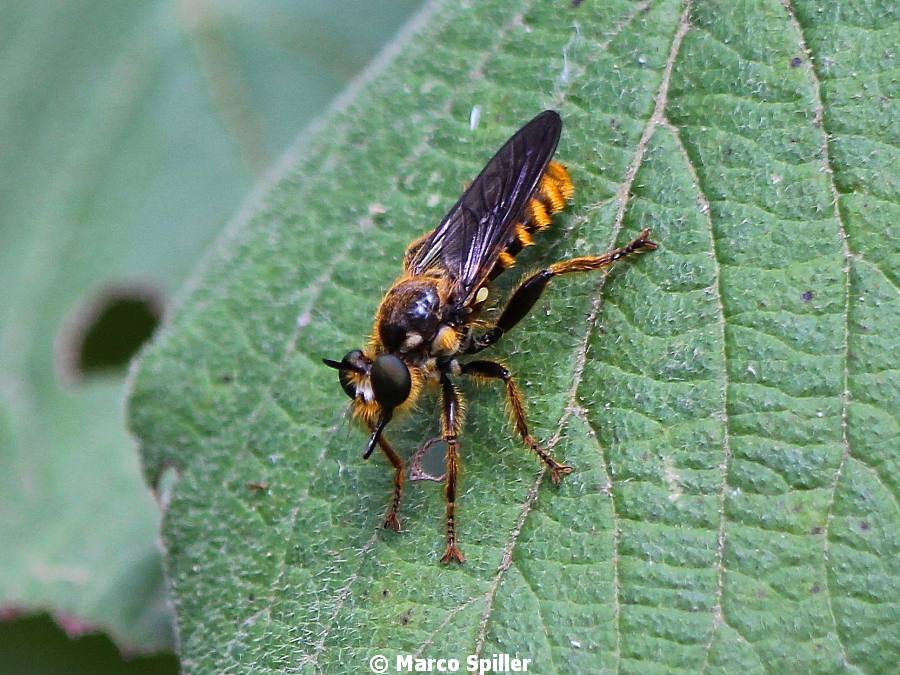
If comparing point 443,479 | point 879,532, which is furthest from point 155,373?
point 879,532

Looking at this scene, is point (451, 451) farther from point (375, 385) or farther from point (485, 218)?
point (485, 218)

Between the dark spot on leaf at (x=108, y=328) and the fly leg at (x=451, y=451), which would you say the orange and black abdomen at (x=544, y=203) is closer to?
the fly leg at (x=451, y=451)

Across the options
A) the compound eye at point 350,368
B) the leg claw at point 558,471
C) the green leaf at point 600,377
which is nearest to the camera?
the green leaf at point 600,377

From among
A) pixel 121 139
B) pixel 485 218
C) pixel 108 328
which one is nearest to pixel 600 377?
pixel 485 218

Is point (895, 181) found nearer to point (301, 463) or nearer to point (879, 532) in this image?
point (879, 532)

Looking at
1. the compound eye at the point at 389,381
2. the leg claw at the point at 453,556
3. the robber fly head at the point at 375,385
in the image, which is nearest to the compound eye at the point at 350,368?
the robber fly head at the point at 375,385
